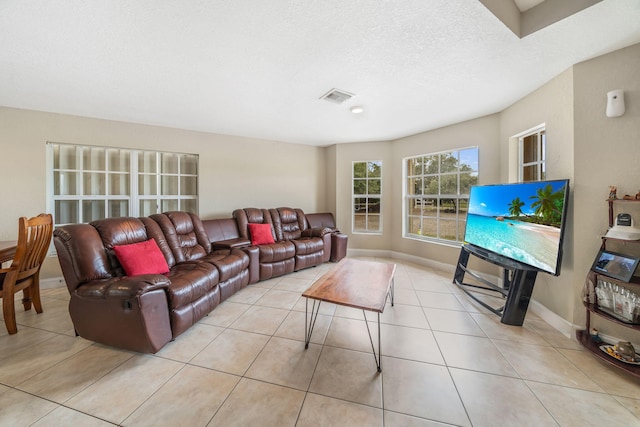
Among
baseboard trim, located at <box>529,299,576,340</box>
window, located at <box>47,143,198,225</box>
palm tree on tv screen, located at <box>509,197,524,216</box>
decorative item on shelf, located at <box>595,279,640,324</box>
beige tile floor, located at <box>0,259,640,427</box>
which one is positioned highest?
window, located at <box>47,143,198,225</box>

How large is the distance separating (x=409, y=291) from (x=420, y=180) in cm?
222

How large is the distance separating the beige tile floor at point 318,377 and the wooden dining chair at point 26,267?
0.23 m

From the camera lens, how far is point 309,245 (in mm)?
3947

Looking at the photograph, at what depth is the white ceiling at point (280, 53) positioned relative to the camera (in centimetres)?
146

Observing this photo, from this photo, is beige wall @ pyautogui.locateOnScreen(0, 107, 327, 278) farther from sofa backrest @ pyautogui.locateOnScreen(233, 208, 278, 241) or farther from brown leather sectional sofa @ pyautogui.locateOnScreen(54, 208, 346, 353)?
brown leather sectional sofa @ pyautogui.locateOnScreen(54, 208, 346, 353)

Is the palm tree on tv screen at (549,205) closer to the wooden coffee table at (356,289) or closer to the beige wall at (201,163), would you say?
the wooden coffee table at (356,289)

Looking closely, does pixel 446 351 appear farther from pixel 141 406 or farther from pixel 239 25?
pixel 239 25

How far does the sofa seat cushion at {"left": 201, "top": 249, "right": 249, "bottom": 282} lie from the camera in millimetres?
2637

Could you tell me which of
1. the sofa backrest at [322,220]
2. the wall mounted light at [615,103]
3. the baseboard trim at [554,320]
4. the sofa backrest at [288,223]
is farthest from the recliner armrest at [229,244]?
the wall mounted light at [615,103]

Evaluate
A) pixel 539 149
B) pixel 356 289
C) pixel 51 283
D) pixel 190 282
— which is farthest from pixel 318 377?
pixel 51 283

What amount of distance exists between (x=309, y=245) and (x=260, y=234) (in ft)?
2.81

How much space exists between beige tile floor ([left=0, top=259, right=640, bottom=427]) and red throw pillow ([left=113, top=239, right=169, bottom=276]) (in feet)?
2.19

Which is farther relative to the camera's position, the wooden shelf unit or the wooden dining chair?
the wooden dining chair

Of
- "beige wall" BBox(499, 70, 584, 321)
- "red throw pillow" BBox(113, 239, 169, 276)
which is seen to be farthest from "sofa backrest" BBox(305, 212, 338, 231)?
"beige wall" BBox(499, 70, 584, 321)
